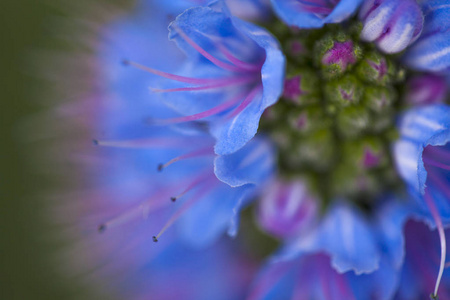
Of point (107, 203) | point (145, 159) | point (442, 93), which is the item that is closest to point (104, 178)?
point (107, 203)

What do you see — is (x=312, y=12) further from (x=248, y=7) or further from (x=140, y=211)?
(x=140, y=211)

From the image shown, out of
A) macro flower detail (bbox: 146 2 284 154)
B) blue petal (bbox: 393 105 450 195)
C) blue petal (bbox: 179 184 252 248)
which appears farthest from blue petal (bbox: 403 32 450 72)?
blue petal (bbox: 179 184 252 248)

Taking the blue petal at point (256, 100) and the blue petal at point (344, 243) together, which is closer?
the blue petal at point (256, 100)

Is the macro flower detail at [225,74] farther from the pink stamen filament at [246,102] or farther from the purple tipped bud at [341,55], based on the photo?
the purple tipped bud at [341,55]

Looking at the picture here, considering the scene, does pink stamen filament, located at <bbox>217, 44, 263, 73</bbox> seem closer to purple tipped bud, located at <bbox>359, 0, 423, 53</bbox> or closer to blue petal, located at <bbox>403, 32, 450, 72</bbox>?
purple tipped bud, located at <bbox>359, 0, 423, 53</bbox>

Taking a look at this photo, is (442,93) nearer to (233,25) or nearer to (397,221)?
(397,221)

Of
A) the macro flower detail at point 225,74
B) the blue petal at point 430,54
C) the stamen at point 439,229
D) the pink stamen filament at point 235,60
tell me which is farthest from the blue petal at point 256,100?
the stamen at point 439,229
